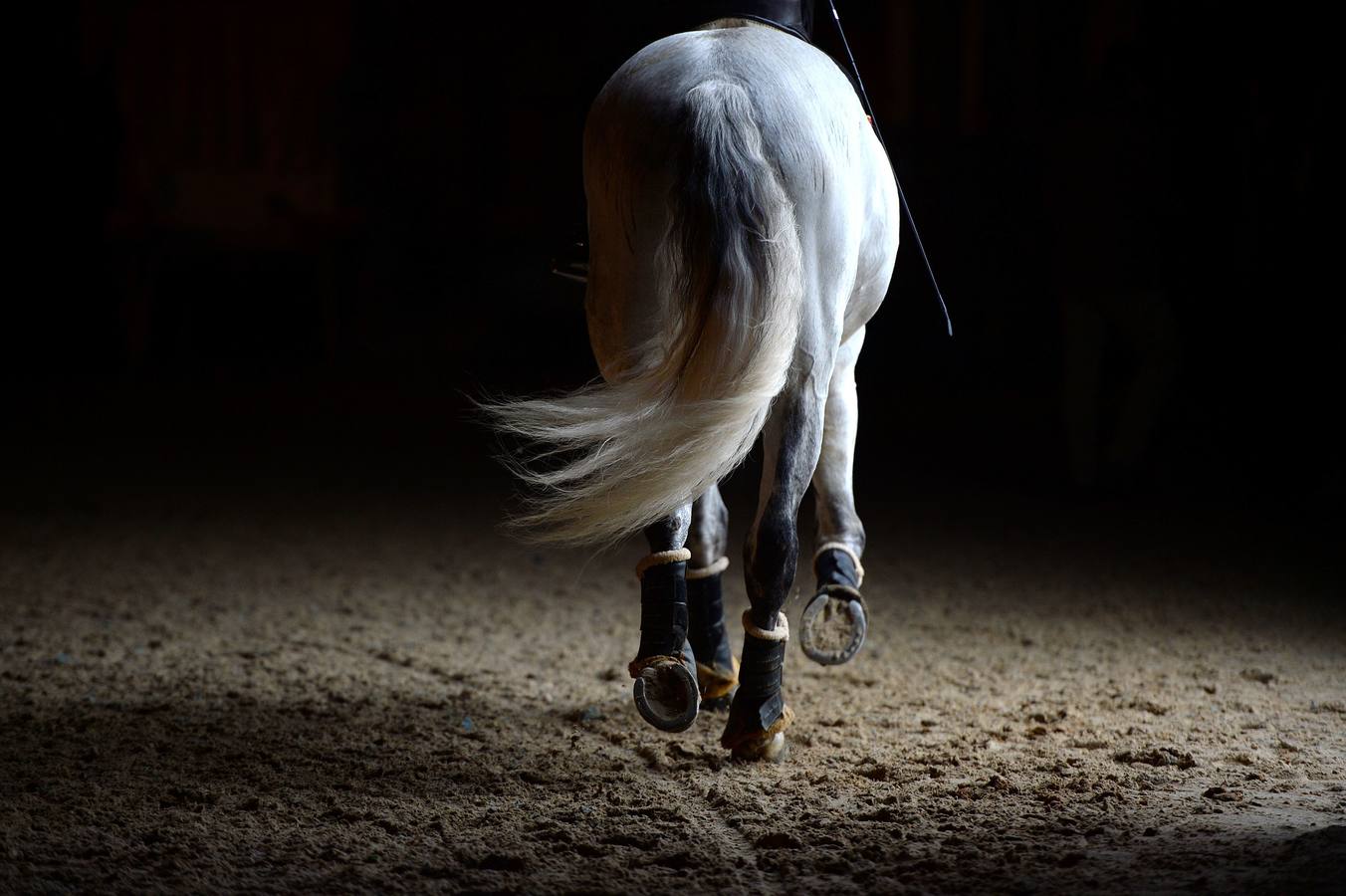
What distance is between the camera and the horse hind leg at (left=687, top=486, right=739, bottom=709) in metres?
2.84

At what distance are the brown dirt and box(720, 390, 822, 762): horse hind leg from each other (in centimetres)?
9

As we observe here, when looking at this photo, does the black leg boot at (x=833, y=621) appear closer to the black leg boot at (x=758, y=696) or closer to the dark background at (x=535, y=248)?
the black leg boot at (x=758, y=696)

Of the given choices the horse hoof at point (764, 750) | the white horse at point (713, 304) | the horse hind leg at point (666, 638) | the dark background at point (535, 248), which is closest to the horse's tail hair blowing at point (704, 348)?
the white horse at point (713, 304)

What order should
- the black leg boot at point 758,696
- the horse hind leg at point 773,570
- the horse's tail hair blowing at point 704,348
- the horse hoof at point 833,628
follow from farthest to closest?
the horse hoof at point 833,628 < the black leg boot at point 758,696 < the horse hind leg at point 773,570 < the horse's tail hair blowing at point 704,348

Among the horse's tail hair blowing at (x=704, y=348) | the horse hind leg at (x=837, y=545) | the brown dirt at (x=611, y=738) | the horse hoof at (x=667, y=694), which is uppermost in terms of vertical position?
the horse's tail hair blowing at (x=704, y=348)

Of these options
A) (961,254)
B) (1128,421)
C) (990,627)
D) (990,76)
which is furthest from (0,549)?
(990,76)

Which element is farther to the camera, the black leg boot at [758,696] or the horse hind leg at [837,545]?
the horse hind leg at [837,545]

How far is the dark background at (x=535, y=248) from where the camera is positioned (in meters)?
5.97

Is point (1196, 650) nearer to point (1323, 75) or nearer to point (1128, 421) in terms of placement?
point (1128, 421)

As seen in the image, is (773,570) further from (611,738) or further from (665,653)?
(611,738)

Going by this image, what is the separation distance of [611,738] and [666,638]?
434mm

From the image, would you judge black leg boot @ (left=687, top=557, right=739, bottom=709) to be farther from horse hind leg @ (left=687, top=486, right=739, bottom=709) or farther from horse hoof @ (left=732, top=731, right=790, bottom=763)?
horse hoof @ (left=732, top=731, right=790, bottom=763)

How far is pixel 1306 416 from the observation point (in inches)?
241

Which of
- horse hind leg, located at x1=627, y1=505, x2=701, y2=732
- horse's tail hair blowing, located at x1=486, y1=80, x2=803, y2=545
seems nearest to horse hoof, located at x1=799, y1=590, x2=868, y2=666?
horse hind leg, located at x1=627, y1=505, x2=701, y2=732
